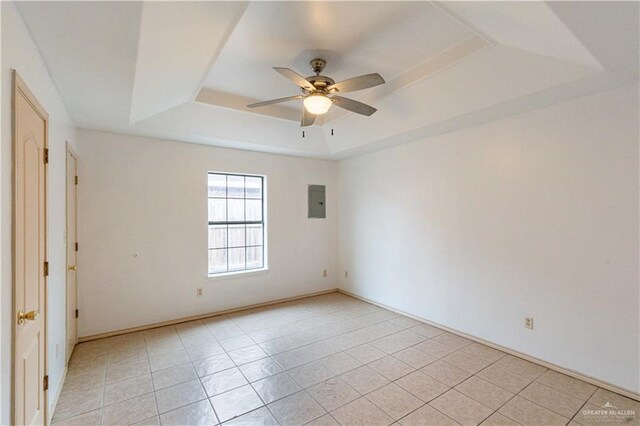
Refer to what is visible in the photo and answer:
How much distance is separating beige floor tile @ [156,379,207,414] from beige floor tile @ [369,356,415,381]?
152 centimetres

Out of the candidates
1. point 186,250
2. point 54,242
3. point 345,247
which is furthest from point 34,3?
point 345,247

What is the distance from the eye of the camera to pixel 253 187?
480cm

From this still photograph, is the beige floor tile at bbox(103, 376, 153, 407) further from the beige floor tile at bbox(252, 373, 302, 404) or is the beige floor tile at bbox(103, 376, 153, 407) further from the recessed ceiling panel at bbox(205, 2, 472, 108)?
the recessed ceiling panel at bbox(205, 2, 472, 108)

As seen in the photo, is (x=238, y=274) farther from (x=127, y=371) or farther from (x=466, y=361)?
(x=466, y=361)

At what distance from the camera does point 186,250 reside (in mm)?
4059

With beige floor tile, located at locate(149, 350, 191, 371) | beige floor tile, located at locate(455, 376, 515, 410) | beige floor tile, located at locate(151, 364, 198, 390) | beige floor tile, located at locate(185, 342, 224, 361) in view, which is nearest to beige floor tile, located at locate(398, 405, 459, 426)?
beige floor tile, located at locate(455, 376, 515, 410)

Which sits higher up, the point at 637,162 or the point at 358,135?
the point at 358,135

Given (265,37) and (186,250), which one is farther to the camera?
(186,250)

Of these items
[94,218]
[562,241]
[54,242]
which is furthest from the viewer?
[94,218]

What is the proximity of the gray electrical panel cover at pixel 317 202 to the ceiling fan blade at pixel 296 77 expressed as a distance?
2722mm

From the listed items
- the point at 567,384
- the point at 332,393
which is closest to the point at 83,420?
the point at 332,393

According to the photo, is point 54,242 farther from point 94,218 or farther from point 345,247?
point 345,247

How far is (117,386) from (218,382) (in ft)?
2.70

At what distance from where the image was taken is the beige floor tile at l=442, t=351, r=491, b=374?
2.79 meters
